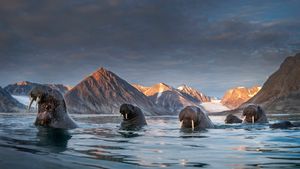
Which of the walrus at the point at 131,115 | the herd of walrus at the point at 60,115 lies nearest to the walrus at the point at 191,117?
the herd of walrus at the point at 60,115

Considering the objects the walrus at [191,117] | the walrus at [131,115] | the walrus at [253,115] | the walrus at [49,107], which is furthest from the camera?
the walrus at [253,115]

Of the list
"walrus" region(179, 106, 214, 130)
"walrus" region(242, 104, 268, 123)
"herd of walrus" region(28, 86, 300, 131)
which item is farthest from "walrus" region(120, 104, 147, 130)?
"walrus" region(242, 104, 268, 123)

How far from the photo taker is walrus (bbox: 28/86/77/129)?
19169mm

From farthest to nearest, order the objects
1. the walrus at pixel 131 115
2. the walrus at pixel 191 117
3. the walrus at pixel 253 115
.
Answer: the walrus at pixel 253 115 → the walrus at pixel 131 115 → the walrus at pixel 191 117

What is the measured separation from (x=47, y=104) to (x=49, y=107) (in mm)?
179

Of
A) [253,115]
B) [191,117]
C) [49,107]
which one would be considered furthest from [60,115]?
[253,115]

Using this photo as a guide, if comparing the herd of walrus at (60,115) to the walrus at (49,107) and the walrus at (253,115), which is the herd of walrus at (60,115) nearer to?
the walrus at (49,107)

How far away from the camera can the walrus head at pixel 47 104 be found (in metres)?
19.2

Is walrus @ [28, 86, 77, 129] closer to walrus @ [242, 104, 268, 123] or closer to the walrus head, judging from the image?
the walrus head

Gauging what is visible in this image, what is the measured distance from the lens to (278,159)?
331 inches

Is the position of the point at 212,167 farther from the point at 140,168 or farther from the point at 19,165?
the point at 19,165

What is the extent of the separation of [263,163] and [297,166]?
2.18ft

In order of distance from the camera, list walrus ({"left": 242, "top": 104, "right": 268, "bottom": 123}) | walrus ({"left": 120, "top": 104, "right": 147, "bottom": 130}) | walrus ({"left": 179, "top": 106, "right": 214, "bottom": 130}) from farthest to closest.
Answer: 1. walrus ({"left": 242, "top": 104, "right": 268, "bottom": 123})
2. walrus ({"left": 120, "top": 104, "right": 147, "bottom": 130})
3. walrus ({"left": 179, "top": 106, "right": 214, "bottom": 130})

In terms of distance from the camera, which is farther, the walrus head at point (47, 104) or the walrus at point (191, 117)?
the walrus at point (191, 117)
